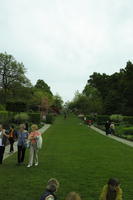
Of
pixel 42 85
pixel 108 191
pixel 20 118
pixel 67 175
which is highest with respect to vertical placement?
pixel 42 85

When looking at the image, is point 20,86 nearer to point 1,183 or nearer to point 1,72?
point 1,72

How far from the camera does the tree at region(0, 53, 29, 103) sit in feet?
220

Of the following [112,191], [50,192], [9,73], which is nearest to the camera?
[50,192]

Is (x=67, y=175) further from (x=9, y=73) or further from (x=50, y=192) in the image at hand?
(x=9, y=73)

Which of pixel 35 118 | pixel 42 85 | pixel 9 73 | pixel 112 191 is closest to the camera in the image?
pixel 112 191

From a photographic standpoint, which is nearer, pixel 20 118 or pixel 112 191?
pixel 112 191

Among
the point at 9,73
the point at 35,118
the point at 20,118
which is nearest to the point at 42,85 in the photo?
the point at 9,73

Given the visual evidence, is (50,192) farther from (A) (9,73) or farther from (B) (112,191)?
(A) (9,73)

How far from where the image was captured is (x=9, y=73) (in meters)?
67.7

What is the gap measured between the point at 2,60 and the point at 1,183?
2357 inches

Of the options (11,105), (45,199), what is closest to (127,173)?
(45,199)

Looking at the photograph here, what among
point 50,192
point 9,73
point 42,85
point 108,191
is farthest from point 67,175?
point 42,85

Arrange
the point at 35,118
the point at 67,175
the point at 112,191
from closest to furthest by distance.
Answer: the point at 112,191 < the point at 67,175 < the point at 35,118

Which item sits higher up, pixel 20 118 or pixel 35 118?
pixel 35 118
